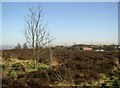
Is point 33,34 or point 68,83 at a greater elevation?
point 33,34

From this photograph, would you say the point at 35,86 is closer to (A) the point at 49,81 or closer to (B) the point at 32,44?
(A) the point at 49,81

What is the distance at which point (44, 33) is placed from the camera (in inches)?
659

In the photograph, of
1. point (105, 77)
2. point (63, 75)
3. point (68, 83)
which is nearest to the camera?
point (68, 83)

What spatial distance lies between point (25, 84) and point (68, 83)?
79.2 inches

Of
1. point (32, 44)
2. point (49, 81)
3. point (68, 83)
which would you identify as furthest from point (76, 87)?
point (32, 44)

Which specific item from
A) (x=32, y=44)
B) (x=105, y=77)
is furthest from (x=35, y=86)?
(x=32, y=44)

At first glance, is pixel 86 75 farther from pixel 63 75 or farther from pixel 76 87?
pixel 76 87

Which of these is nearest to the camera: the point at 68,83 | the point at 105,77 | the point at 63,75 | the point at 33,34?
the point at 68,83

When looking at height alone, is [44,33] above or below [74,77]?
above

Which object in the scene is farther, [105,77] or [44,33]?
[44,33]

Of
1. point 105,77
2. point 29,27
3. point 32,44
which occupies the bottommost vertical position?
point 105,77

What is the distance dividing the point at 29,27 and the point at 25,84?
6.79 m

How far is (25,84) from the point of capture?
34.3ft

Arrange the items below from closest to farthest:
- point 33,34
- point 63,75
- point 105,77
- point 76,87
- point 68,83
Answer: point 76,87
point 68,83
point 63,75
point 105,77
point 33,34
